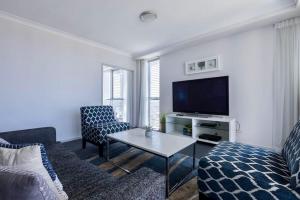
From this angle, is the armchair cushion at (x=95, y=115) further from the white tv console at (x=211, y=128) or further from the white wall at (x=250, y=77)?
the white wall at (x=250, y=77)

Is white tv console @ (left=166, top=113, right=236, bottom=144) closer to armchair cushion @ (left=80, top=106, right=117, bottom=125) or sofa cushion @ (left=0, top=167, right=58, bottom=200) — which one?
armchair cushion @ (left=80, top=106, right=117, bottom=125)

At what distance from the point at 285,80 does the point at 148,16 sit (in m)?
2.56

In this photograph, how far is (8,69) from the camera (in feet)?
8.42

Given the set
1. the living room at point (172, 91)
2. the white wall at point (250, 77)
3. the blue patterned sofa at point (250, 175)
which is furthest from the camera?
the white wall at point (250, 77)

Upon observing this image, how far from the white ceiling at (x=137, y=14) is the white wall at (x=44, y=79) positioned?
37 centimetres

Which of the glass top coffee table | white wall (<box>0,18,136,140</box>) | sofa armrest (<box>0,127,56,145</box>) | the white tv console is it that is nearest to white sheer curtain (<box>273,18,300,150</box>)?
the white tv console

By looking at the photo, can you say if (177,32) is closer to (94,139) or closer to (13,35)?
(94,139)

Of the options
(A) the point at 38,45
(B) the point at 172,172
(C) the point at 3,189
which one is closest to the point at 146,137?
(B) the point at 172,172

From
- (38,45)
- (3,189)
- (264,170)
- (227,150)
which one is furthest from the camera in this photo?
(38,45)

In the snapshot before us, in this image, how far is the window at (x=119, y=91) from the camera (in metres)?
4.85

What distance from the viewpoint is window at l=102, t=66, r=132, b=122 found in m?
4.85

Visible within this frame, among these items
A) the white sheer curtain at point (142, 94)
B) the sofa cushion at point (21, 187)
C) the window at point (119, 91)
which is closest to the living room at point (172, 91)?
the sofa cushion at point (21, 187)

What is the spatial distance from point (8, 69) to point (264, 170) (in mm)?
3817

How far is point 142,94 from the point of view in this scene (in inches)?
183
